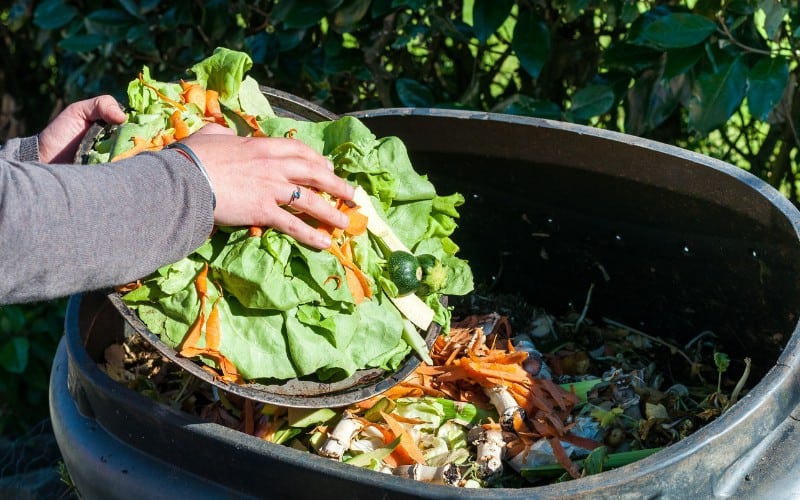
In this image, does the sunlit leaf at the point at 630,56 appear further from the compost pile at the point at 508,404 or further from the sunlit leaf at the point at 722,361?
the sunlit leaf at the point at 722,361

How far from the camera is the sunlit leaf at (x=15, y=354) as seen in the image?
3555 millimetres

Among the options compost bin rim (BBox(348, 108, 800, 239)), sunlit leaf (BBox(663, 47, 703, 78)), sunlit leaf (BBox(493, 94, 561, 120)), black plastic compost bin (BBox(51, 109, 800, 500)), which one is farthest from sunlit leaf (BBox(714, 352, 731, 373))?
sunlit leaf (BBox(493, 94, 561, 120))

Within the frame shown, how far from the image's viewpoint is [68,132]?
212 cm

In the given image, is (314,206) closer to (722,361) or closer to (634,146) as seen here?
(634,146)

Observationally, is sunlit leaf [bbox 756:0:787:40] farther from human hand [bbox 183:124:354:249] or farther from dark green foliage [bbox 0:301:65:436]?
dark green foliage [bbox 0:301:65:436]

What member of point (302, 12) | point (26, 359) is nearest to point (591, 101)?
point (302, 12)

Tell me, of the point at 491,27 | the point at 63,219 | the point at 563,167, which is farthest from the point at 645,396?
the point at 63,219

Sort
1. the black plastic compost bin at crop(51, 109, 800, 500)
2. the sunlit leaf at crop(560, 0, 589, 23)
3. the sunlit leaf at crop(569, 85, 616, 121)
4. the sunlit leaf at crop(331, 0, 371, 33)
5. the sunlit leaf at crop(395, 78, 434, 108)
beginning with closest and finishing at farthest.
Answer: the black plastic compost bin at crop(51, 109, 800, 500)
the sunlit leaf at crop(560, 0, 589, 23)
the sunlit leaf at crop(569, 85, 616, 121)
the sunlit leaf at crop(331, 0, 371, 33)
the sunlit leaf at crop(395, 78, 434, 108)

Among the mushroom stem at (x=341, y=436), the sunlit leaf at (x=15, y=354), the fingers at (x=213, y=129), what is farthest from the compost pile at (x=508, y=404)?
the sunlit leaf at (x=15, y=354)

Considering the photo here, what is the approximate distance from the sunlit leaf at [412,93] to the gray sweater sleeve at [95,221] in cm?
191

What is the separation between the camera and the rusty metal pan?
179 centimetres

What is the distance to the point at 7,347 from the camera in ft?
11.8

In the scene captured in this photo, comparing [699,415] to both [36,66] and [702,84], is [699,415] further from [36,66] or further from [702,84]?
[36,66]

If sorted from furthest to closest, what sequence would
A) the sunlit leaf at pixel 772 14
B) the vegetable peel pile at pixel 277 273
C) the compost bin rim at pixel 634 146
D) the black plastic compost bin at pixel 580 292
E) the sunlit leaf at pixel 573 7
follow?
the sunlit leaf at pixel 573 7, the sunlit leaf at pixel 772 14, the compost bin rim at pixel 634 146, the vegetable peel pile at pixel 277 273, the black plastic compost bin at pixel 580 292
